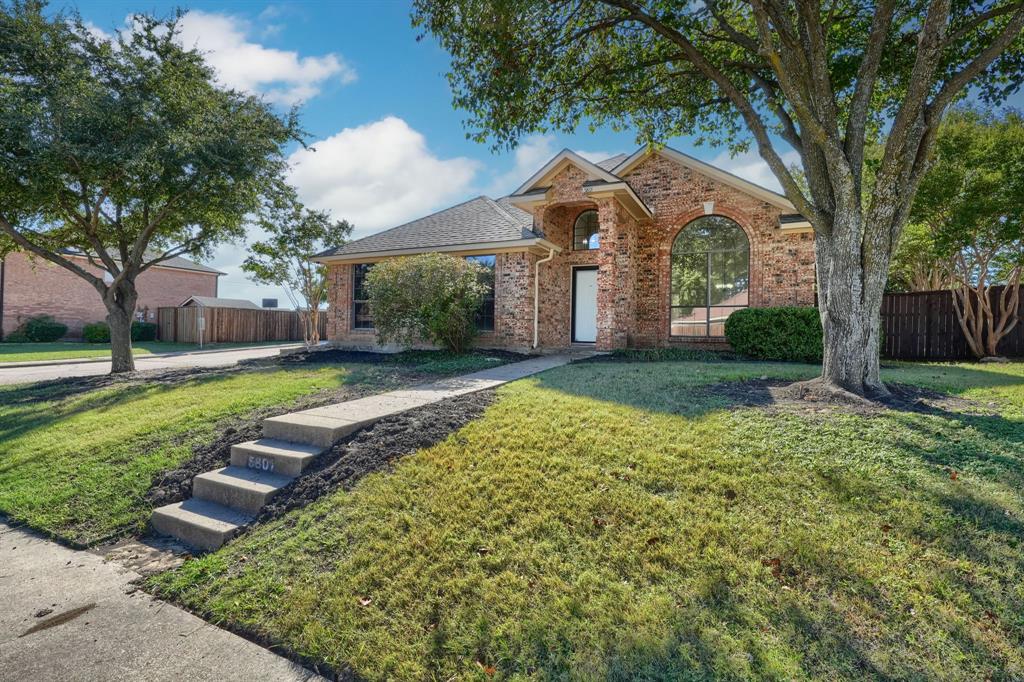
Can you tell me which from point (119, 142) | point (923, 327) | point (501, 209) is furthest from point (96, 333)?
point (923, 327)

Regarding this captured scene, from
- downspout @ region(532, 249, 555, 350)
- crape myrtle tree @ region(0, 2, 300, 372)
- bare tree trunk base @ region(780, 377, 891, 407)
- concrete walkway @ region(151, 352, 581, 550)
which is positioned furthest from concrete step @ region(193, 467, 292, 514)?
downspout @ region(532, 249, 555, 350)

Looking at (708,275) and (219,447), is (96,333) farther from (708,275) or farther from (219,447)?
(708,275)

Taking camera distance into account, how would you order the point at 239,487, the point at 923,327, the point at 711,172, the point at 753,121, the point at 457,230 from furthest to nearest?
1. the point at 457,230
2. the point at 923,327
3. the point at 711,172
4. the point at 753,121
5. the point at 239,487

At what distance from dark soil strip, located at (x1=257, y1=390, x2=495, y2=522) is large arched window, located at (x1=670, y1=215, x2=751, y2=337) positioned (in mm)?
9301

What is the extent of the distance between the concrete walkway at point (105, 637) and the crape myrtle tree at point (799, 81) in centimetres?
607

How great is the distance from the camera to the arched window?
13352 millimetres

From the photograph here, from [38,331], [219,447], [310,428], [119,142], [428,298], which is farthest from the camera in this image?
[38,331]

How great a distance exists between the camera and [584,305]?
13.5 metres

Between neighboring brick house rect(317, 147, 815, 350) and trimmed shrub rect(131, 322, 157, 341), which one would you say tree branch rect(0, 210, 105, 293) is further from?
trimmed shrub rect(131, 322, 157, 341)

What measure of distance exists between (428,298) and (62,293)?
24.4 meters

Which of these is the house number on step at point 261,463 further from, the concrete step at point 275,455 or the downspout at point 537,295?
the downspout at point 537,295

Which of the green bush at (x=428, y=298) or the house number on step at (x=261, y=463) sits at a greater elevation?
the green bush at (x=428, y=298)

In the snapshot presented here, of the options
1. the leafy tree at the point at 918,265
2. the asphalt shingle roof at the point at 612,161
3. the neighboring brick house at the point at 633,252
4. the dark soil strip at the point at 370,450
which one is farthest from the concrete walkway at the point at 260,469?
the leafy tree at the point at 918,265

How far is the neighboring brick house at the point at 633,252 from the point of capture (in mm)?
11531
